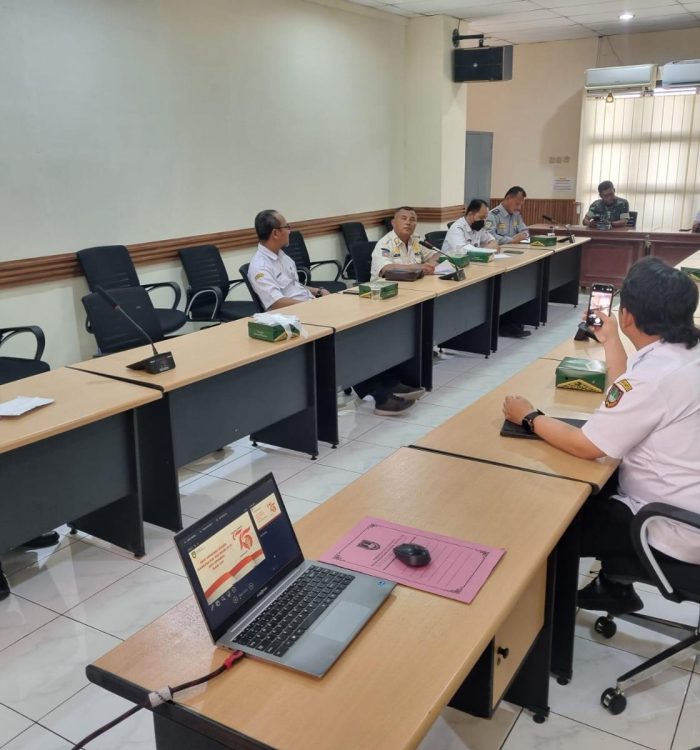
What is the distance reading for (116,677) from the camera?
1.20m

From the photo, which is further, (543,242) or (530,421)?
(543,242)

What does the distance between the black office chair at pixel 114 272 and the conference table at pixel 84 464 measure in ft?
5.69

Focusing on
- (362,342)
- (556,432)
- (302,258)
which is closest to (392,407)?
(362,342)

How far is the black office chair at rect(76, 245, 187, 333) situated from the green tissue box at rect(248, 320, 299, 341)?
1.27m

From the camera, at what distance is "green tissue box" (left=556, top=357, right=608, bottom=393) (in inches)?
104

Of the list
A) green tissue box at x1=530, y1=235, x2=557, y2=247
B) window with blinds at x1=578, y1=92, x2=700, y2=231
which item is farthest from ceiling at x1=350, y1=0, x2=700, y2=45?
green tissue box at x1=530, y1=235, x2=557, y2=247

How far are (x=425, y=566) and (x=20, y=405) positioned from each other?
5.55ft

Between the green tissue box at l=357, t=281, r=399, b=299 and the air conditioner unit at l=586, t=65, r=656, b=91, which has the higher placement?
the air conditioner unit at l=586, t=65, r=656, b=91

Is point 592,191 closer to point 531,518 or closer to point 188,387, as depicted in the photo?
point 188,387

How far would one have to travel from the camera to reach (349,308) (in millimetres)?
4207

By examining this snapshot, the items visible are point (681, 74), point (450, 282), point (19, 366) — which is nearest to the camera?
point (19, 366)

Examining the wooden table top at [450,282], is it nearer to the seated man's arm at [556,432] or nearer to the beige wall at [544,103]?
the seated man's arm at [556,432]

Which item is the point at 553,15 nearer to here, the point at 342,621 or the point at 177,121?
the point at 177,121

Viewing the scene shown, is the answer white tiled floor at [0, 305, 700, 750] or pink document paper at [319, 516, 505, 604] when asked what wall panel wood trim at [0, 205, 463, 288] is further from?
pink document paper at [319, 516, 505, 604]
